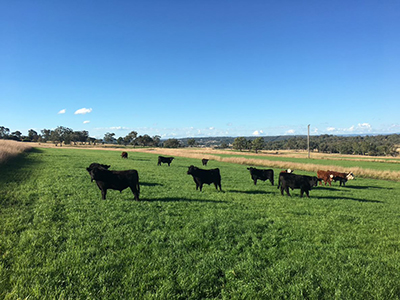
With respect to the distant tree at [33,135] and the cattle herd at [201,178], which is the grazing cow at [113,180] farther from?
the distant tree at [33,135]

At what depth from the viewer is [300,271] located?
4672 millimetres

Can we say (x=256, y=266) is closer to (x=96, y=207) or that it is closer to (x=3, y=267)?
(x=3, y=267)

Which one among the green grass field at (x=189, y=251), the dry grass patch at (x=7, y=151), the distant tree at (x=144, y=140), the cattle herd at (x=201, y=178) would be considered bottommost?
the green grass field at (x=189, y=251)

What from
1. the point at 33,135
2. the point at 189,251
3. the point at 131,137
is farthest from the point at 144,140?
the point at 189,251

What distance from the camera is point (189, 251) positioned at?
5.41 meters

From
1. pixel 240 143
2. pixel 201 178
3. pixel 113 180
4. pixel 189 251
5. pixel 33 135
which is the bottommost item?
pixel 189 251

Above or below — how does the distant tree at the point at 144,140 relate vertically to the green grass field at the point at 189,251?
above

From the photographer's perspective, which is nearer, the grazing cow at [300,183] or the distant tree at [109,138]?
the grazing cow at [300,183]

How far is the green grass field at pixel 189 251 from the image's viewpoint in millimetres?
3961

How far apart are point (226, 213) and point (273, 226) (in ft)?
6.57

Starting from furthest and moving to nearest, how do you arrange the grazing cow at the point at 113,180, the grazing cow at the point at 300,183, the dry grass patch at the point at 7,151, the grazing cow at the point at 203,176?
the dry grass patch at the point at 7,151 < the grazing cow at the point at 203,176 < the grazing cow at the point at 300,183 < the grazing cow at the point at 113,180

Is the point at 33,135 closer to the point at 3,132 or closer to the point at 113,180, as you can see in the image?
the point at 3,132

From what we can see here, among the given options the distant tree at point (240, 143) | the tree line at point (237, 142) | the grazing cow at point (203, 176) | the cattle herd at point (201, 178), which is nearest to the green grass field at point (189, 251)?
the cattle herd at point (201, 178)

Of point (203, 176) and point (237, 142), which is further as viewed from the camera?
point (237, 142)
